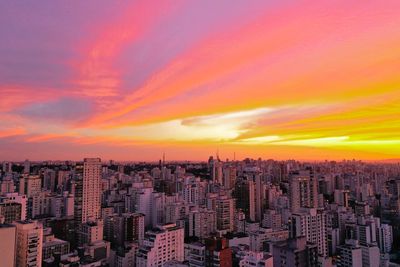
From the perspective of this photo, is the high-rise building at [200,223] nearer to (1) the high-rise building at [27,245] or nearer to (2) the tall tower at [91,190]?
(2) the tall tower at [91,190]

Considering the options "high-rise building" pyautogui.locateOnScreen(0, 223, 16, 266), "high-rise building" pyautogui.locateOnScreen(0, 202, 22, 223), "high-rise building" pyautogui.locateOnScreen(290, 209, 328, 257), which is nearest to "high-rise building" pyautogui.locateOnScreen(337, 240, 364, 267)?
"high-rise building" pyautogui.locateOnScreen(290, 209, 328, 257)

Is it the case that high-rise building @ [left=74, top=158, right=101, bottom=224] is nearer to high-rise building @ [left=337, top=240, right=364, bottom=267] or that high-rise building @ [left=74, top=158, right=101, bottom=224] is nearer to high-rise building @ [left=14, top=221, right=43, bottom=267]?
high-rise building @ [left=14, top=221, right=43, bottom=267]

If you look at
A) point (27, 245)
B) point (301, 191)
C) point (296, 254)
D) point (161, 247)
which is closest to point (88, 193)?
point (161, 247)

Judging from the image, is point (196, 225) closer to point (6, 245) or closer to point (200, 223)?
point (200, 223)

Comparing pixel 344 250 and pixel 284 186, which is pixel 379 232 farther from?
pixel 284 186

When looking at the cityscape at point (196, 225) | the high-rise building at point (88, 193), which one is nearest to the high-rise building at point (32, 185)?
the cityscape at point (196, 225)

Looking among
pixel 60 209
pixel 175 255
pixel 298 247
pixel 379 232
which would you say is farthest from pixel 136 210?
pixel 298 247

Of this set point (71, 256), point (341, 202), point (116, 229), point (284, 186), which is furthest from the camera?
point (284, 186)
